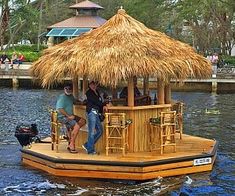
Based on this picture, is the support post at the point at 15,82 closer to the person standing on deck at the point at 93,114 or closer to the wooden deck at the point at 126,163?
the wooden deck at the point at 126,163

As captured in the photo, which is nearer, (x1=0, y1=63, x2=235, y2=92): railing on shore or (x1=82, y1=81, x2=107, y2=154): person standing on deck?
(x1=82, y1=81, x2=107, y2=154): person standing on deck

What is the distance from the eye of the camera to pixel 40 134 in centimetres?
2408

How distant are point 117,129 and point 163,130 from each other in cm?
131

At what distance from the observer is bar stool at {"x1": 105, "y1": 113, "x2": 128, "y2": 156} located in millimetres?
Answer: 15664

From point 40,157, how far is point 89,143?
4.80ft

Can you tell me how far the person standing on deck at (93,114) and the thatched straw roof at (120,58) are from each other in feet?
1.67

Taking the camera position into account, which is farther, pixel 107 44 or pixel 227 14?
pixel 227 14

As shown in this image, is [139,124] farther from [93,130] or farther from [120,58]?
[120,58]

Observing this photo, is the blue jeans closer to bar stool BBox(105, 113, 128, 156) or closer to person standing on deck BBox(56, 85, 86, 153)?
bar stool BBox(105, 113, 128, 156)

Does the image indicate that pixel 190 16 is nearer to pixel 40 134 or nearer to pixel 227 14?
pixel 227 14

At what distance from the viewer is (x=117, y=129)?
15859 mm

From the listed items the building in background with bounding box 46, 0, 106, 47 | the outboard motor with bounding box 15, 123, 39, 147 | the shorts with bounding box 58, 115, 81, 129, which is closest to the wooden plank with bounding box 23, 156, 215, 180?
the shorts with bounding box 58, 115, 81, 129

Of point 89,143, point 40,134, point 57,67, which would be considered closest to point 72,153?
point 89,143

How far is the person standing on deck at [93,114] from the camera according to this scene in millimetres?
15945
